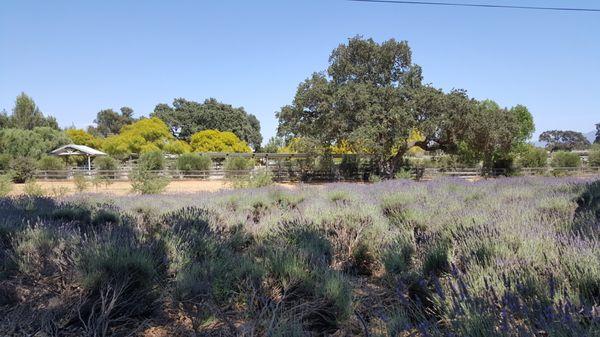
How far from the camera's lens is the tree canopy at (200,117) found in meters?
72.2

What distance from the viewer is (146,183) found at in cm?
1839

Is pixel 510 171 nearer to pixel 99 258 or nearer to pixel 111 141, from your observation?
pixel 99 258

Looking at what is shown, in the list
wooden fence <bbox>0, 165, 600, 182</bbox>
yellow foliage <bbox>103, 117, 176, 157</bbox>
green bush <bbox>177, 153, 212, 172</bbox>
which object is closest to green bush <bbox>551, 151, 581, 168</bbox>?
wooden fence <bbox>0, 165, 600, 182</bbox>

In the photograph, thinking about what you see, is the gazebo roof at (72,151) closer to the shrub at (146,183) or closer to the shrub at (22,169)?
the shrub at (22,169)

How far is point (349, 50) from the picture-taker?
3136 cm

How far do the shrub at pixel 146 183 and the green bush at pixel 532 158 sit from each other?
3456 cm

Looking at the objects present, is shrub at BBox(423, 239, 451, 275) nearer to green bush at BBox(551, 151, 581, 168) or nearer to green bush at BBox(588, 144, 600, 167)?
green bush at BBox(551, 151, 581, 168)

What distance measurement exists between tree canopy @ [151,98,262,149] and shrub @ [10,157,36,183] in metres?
38.3

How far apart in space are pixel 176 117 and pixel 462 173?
2050 inches

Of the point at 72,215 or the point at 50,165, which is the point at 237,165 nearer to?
the point at 50,165

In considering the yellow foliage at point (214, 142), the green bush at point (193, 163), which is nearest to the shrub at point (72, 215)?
the green bush at point (193, 163)

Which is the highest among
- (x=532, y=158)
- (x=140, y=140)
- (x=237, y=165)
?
(x=140, y=140)

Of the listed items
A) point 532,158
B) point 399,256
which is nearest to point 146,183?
point 399,256

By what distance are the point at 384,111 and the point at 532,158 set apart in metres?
21.1
